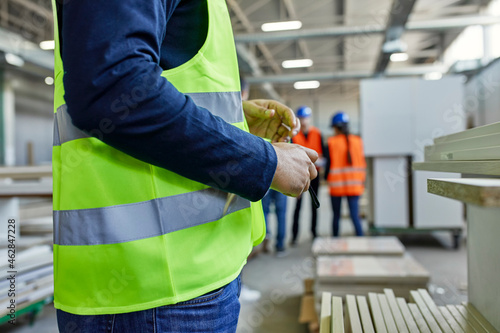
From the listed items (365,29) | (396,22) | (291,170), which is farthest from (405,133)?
(291,170)

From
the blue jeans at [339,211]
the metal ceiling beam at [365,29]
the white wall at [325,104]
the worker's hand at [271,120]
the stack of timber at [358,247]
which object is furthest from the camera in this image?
the white wall at [325,104]

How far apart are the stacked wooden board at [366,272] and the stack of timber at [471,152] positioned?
4.39 feet

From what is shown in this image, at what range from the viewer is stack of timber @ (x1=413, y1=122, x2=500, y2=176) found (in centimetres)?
76

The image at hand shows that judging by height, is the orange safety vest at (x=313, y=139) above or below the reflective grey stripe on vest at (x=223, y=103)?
above

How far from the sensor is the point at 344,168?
4.95 m

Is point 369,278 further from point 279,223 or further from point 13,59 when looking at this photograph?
point 13,59

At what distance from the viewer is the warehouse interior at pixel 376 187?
3.61ft

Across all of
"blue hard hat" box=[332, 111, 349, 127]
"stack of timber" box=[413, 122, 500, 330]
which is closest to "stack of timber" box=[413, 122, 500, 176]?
"stack of timber" box=[413, 122, 500, 330]

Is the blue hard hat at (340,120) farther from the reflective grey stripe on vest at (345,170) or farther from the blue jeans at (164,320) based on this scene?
the blue jeans at (164,320)

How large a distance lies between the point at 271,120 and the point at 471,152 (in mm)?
509

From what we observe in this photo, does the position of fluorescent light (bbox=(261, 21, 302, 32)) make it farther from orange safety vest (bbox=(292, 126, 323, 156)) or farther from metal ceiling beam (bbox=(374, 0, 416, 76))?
orange safety vest (bbox=(292, 126, 323, 156))

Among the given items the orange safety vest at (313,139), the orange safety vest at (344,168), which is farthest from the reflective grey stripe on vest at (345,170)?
the orange safety vest at (313,139)

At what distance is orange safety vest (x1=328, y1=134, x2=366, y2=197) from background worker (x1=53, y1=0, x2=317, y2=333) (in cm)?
435

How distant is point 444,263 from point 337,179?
161 centimetres
